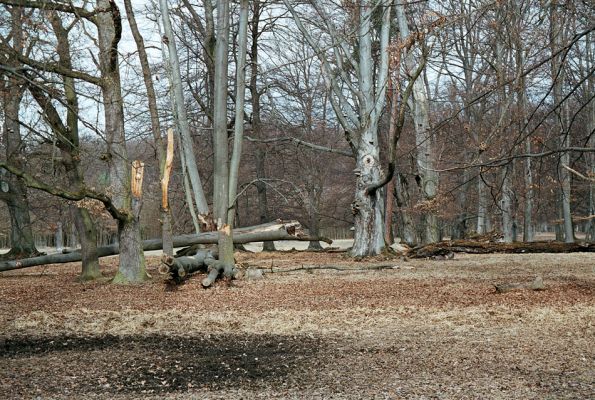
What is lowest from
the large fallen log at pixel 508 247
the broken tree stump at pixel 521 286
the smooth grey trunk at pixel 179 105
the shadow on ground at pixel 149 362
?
the shadow on ground at pixel 149 362

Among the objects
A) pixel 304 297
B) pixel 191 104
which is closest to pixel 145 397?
pixel 304 297

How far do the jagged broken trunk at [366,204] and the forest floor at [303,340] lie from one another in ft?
18.0

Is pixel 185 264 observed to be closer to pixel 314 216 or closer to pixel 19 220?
pixel 19 220

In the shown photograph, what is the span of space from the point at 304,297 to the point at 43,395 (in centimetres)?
580

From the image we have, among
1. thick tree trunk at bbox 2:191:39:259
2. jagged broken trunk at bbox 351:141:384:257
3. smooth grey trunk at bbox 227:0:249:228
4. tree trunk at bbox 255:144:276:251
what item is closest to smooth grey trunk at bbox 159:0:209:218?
smooth grey trunk at bbox 227:0:249:228

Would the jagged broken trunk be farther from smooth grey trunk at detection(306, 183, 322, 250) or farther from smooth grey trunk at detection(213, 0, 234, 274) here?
smooth grey trunk at detection(306, 183, 322, 250)

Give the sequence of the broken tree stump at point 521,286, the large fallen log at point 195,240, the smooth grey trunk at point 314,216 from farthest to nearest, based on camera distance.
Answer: the smooth grey trunk at point 314,216
the large fallen log at point 195,240
the broken tree stump at point 521,286

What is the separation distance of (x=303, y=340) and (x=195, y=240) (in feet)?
28.6

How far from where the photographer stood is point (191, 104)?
A: 84.5ft

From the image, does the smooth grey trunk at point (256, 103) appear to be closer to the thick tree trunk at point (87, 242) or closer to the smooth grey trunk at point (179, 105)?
the smooth grey trunk at point (179, 105)

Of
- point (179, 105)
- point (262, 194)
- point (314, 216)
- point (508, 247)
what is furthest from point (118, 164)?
point (314, 216)

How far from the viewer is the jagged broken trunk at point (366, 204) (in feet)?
57.8

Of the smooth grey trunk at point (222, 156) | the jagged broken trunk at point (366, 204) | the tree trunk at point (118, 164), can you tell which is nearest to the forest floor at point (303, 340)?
the tree trunk at point (118, 164)

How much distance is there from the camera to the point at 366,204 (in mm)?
17609
